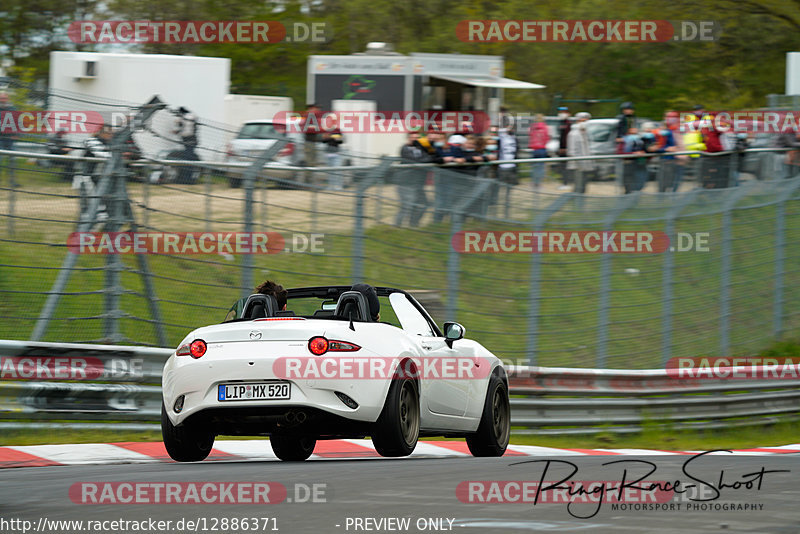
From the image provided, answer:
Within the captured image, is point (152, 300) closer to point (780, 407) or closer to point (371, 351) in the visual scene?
point (371, 351)

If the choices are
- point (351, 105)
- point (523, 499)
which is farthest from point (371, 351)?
point (351, 105)

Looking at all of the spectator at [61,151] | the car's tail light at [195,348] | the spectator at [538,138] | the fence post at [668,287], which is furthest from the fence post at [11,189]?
the spectator at [538,138]

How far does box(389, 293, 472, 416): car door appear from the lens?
30.9 ft

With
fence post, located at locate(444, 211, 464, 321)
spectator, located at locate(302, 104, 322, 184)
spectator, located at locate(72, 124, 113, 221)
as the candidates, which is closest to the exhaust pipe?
spectator, located at locate(72, 124, 113, 221)

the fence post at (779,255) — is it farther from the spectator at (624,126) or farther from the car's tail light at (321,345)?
the car's tail light at (321,345)

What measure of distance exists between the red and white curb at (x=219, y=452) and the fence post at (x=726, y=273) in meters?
4.18

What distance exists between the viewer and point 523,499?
6551 millimetres

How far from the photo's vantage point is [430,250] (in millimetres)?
13758

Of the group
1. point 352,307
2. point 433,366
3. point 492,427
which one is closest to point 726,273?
point 492,427

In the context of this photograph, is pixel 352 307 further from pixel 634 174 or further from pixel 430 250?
pixel 634 174

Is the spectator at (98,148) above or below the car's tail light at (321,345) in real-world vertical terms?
above

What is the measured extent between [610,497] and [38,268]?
242 inches

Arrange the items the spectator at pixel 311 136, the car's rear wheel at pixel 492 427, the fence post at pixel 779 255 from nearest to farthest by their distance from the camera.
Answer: the car's rear wheel at pixel 492 427
the spectator at pixel 311 136
the fence post at pixel 779 255

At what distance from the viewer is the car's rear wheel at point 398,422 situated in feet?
28.3
